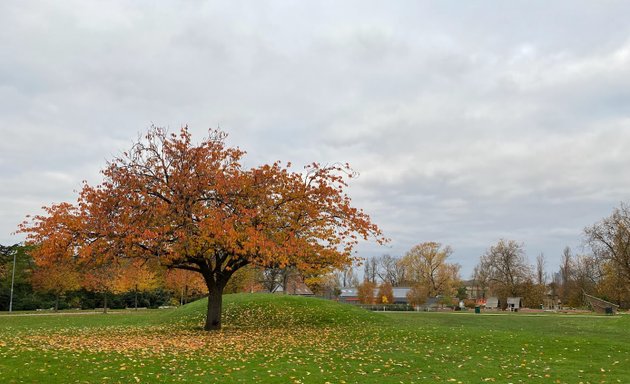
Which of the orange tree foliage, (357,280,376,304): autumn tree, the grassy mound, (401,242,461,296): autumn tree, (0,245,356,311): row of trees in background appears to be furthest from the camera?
(401,242,461,296): autumn tree

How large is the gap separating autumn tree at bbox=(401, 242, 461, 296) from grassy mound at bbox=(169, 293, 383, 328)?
65156mm

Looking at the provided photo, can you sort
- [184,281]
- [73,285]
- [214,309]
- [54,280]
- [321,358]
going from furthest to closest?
[184,281]
[73,285]
[54,280]
[214,309]
[321,358]

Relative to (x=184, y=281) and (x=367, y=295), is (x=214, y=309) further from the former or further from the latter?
(x=367, y=295)

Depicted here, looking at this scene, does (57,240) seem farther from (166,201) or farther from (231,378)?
(231,378)

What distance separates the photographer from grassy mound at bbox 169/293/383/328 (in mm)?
27750

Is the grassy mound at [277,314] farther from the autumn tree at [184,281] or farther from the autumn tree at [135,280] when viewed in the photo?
the autumn tree at [184,281]

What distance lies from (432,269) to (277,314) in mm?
72131

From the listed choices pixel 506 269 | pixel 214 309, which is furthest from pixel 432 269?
pixel 214 309

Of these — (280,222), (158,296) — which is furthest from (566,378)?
(158,296)

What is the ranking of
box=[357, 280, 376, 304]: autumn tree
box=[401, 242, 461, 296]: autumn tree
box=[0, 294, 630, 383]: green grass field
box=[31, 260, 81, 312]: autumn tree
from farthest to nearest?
box=[401, 242, 461, 296]: autumn tree, box=[357, 280, 376, 304]: autumn tree, box=[31, 260, 81, 312]: autumn tree, box=[0, 294, 630, 383]: green grass field

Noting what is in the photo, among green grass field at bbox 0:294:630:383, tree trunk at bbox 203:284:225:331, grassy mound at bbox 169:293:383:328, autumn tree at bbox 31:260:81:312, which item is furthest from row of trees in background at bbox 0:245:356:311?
green grass field at bbox 0:294:630:383

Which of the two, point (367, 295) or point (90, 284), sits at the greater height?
point (90, 284)

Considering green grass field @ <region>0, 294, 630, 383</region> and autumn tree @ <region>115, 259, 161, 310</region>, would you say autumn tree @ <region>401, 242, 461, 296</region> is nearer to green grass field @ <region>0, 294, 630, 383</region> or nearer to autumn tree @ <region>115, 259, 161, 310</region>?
autumn tree @ <region>115, 259, 161, 310</region>

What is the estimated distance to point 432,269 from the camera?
9756 centimetres
